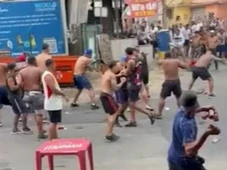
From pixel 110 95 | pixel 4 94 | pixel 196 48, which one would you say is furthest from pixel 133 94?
pixel 196 48

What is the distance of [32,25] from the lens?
868 inches

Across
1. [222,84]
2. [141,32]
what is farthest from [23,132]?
[141,32]

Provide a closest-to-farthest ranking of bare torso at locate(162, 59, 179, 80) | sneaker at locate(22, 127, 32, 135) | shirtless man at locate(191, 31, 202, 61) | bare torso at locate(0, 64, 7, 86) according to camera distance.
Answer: sneaker at locate(22, 127, 32, 135) → bare torso at locate(0, 64, 7, 86) → bare torso at locate(162, 59, 179, 80) → shirtless man at locate(191, 31, 202, 61)

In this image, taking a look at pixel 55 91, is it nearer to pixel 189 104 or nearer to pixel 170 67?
pixel 170 67

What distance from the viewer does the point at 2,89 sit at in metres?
14.5

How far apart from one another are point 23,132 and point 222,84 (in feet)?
30.5

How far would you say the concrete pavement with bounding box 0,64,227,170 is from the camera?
10922 mm

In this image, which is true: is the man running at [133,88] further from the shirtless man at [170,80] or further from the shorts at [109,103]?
the shorts at [109,103]

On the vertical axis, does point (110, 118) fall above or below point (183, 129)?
below

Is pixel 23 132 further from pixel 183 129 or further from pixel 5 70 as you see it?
pixel 183 129

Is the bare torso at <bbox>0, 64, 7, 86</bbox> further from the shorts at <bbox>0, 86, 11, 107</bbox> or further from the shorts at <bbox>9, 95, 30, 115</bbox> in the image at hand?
the shorts at <bbox>9, 95, 30, 115</bbox>

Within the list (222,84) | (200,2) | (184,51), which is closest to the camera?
(222,84)

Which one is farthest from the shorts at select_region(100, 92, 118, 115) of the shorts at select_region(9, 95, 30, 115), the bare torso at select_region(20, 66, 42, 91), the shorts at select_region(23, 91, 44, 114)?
the shorts at select_region(9, 95, 30, 115)

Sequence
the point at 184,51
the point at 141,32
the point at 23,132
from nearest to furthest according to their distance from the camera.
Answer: the point at 23,132, the point at 184,51, the point at 141,32
